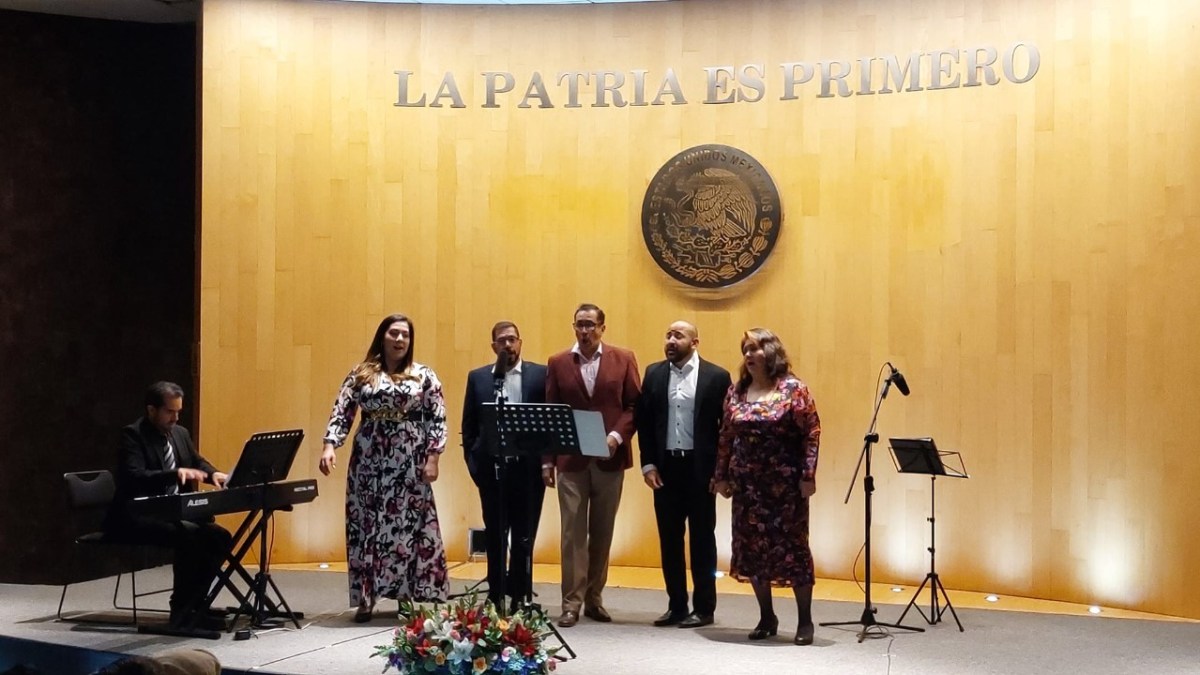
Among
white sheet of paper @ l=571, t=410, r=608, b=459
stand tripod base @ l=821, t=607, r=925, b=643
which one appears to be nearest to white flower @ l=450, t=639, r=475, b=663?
white sheet of paper @ l=571, t=410, r=608, b=459

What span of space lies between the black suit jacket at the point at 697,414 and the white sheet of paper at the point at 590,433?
94cm

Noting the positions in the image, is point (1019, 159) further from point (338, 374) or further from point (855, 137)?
point (338, 374)

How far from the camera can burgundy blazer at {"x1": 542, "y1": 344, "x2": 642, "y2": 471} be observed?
244 inches

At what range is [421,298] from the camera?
7.97 meters

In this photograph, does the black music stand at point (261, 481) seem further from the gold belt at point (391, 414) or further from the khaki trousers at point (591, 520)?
the khaki trousers at point (591, 520)

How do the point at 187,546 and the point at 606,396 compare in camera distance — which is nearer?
the point at 187,546

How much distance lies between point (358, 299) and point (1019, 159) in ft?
12.7

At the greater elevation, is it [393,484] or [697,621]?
[393,484]

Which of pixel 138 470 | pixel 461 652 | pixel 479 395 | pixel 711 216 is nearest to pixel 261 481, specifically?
pixel 138 470

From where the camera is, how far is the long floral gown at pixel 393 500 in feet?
19.8

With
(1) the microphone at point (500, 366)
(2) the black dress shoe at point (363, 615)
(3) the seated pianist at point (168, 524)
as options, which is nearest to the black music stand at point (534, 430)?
(1) the microphone at point (500, 366)

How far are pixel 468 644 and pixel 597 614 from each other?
1.98 meters

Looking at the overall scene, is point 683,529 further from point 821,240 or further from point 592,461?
point 821,240

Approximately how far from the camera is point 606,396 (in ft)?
20.4
